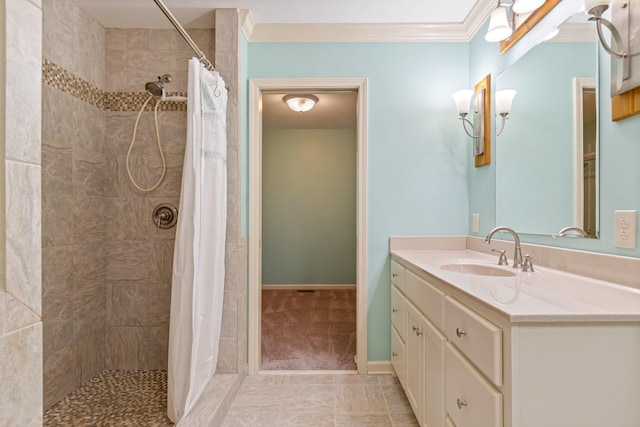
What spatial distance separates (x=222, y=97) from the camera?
186 cm

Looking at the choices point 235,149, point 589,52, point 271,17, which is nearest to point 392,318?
point 235,149

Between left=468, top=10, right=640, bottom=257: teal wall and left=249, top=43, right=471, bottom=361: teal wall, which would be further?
left=249, top=43, right=471, bottom=361: teal wall

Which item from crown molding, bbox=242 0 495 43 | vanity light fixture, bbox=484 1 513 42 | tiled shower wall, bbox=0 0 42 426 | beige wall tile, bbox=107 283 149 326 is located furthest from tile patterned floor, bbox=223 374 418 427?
crown molding, bbox=242 0 495 43

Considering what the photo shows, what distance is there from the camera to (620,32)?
1102 mm

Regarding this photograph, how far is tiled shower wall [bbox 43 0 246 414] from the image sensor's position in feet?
6.18

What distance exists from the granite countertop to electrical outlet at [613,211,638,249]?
0.15 m

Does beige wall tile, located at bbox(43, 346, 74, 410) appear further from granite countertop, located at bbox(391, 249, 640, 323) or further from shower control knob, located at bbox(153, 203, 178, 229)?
granite countertop, located at bbox(391, 249, 640, 323)

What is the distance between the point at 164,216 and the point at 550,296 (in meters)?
2.15

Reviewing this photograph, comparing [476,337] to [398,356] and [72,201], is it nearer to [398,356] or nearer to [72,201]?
[398,356]

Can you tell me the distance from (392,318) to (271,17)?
222 centimetres

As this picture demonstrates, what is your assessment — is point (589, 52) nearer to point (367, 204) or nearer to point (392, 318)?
point (367, 204)

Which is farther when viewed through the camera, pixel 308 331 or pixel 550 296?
pixel 308 331

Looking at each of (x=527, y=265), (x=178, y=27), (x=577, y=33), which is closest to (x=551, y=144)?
(x=577, y=33)

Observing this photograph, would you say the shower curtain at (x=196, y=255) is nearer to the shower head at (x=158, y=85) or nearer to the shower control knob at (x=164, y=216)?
the shower head at (x=158, y=85)
